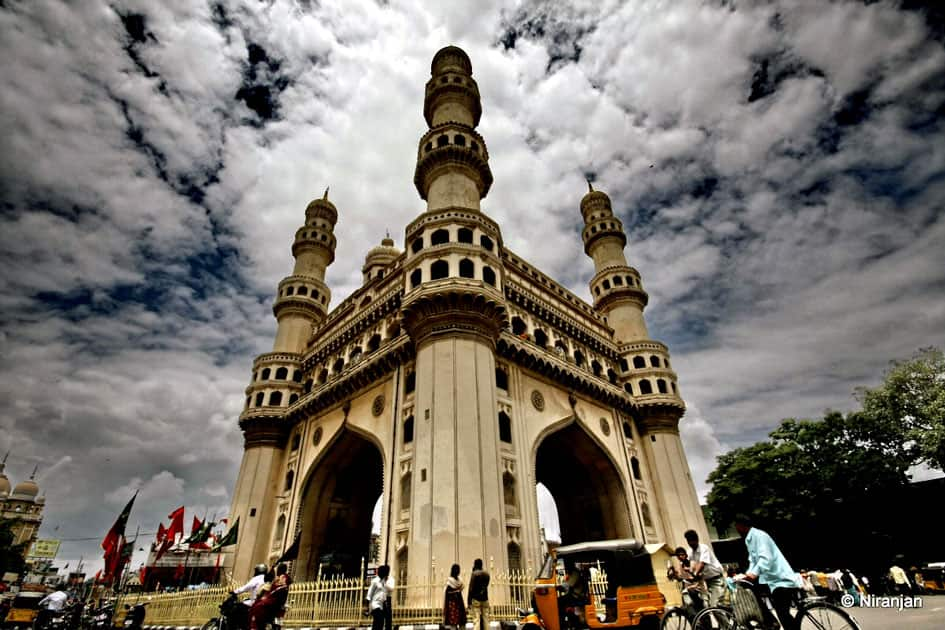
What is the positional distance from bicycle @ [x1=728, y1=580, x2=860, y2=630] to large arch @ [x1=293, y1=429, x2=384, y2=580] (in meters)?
20.6

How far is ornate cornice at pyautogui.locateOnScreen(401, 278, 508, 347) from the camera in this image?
2039 cm

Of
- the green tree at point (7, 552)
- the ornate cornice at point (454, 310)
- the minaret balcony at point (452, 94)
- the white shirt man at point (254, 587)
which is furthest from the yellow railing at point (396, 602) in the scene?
the green tree at point (7, 552)

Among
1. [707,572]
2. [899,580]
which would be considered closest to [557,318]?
[899,580]

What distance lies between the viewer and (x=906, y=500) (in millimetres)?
28625

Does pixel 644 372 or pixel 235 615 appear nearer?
pixel 235 615

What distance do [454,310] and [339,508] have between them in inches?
590

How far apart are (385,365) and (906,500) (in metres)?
31.7

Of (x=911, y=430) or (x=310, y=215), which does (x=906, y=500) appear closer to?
(x=911, y=430)

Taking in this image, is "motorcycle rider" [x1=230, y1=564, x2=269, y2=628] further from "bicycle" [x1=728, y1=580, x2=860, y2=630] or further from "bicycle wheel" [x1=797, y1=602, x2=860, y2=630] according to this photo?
"bicycle wheel" [x1=797, y1=602, x2=860, y2=630]

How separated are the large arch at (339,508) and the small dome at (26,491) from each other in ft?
340

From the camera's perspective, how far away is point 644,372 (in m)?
31.2

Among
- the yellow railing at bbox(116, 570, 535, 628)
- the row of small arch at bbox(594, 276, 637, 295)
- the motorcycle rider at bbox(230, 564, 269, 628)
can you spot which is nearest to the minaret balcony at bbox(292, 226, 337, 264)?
the row of small arch at bbox(594, 276, 637, 295)

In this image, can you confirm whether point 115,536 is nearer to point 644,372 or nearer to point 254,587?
point 254,587

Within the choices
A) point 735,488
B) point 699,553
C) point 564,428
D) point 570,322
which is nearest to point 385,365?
point 564,428
